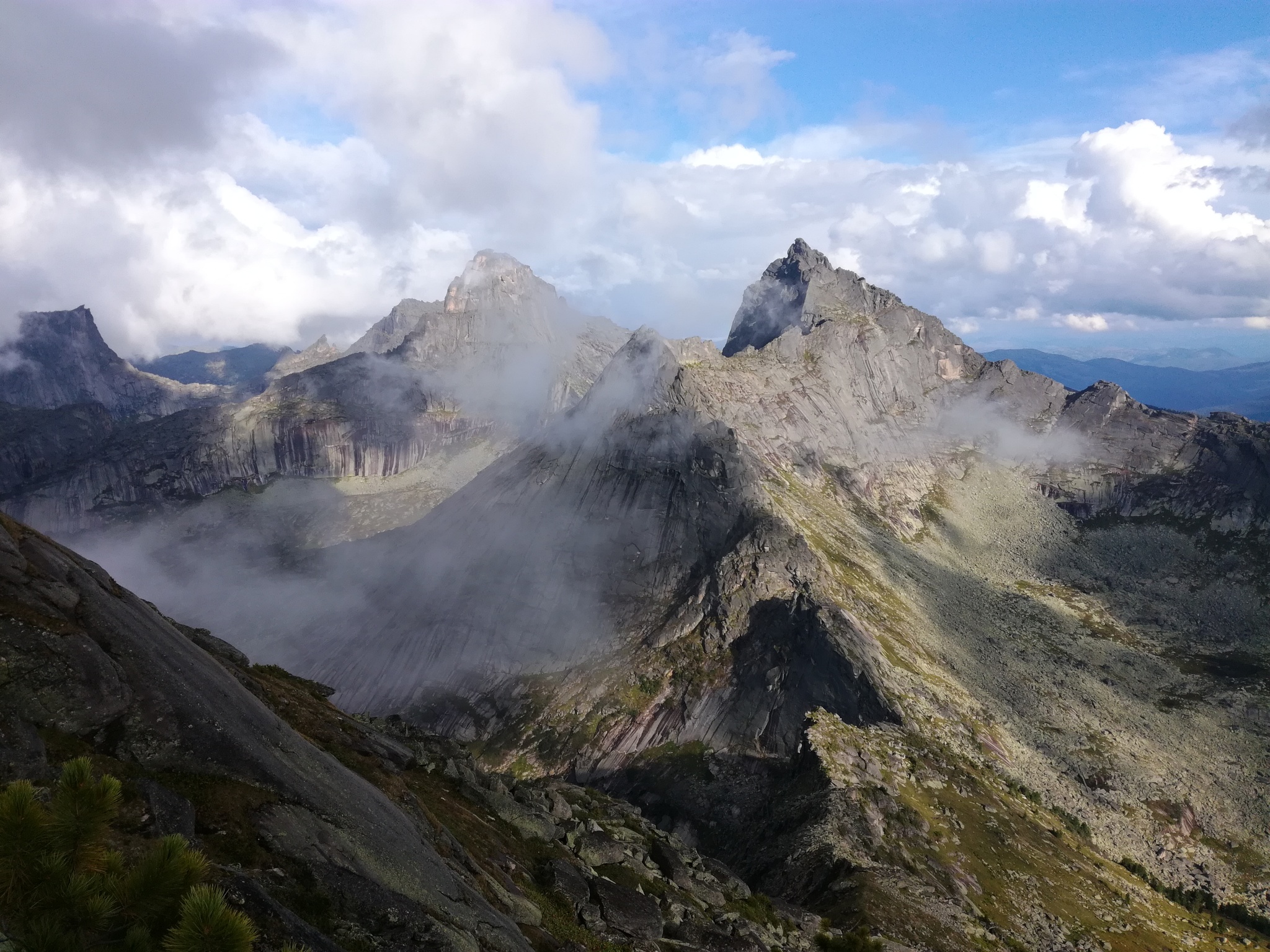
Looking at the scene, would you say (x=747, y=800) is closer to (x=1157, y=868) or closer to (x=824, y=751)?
(x=824, y=751)

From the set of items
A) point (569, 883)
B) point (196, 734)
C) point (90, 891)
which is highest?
point (90, 891)

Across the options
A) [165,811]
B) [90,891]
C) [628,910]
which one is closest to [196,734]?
[165,811]

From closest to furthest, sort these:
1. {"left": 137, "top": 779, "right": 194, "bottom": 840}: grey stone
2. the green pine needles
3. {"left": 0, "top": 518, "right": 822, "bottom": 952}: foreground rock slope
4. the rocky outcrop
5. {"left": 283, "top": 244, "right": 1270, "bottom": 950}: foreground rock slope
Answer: the green pine needles < {"left": 137, "top": 779, "right": 194, "bottom": 840}: grey stone < {"left": 0, "top": 518, "right": 822, "bottom": 952}: foreground rock slope < the rocky outcrop < {"left": 283, "top": 244, "right": 1270, "bottom": 950}: foreground rock slope

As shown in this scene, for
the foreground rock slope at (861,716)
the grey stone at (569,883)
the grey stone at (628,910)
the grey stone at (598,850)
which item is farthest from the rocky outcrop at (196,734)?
the foreground rock slope at (861,716)

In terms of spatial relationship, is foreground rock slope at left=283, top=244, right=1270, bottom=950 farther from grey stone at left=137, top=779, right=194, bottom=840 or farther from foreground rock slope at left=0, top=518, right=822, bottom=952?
grey stone at left=137, top=779, right=194, bottom=840

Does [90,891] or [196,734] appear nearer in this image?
[90,891]

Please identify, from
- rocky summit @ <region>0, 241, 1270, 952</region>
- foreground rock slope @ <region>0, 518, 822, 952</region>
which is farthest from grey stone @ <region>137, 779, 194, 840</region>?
rocky summit @ <region>0, 241, 1270, 952</region>

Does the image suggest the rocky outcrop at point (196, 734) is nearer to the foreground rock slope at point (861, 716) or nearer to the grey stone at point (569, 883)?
the grey stone at point (569, 883)

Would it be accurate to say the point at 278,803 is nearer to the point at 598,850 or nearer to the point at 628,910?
the point at 628,910

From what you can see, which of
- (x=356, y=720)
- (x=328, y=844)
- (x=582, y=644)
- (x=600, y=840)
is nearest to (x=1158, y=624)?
(x=582, y=644)
